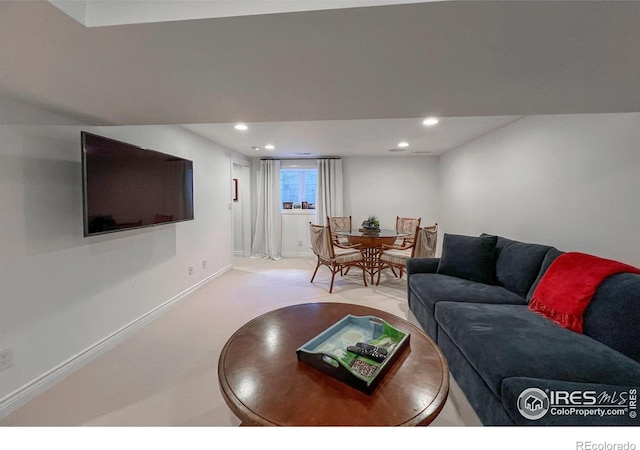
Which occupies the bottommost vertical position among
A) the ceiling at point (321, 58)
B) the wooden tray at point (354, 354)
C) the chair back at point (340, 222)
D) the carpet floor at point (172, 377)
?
the carpet floor at point (172, 377)

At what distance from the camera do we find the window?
590cm

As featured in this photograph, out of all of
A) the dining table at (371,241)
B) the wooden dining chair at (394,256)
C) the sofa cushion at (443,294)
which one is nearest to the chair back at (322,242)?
the dining table at (371,241)

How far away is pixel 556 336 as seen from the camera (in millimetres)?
1488

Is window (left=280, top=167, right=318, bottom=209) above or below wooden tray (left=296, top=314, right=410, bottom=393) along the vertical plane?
above

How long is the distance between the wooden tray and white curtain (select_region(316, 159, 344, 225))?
4.16 m

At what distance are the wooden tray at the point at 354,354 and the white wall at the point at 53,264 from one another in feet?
5.98

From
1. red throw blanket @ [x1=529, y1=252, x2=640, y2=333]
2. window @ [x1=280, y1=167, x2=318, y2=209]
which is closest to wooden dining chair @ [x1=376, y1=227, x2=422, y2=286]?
red throw blanket @ [x1=529, y1=252, x2=640, y2=333]

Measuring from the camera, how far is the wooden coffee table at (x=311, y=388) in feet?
2.97

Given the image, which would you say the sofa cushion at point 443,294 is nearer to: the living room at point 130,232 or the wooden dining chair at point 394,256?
the living room at point 130,232

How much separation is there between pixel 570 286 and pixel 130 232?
3.57 meters

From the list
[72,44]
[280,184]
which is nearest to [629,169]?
[72,44]

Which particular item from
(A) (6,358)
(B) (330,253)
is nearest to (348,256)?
(B) (330,253)

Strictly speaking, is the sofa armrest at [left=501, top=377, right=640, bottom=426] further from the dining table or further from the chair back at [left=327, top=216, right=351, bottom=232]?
the chair back at [left=327, top=216, right=351, bottom=232]
